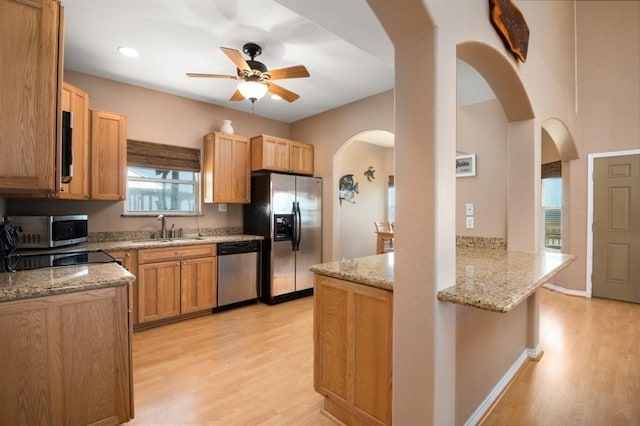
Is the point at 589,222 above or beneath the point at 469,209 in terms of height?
beneath

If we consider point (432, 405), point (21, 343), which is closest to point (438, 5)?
point (432, 405)

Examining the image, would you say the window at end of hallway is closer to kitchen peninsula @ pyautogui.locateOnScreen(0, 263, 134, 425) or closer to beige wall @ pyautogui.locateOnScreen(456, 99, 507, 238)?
beige wall @ pyautogui.locateOnScreen(456, 99, 507, 238)

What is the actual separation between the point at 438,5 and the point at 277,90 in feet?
6.63

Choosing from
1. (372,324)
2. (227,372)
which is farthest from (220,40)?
(227,372)

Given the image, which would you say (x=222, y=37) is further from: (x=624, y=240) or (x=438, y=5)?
(x=624, y=240)

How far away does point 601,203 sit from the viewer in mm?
4133

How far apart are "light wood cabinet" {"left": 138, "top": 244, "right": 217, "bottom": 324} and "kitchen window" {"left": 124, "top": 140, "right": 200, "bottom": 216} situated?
816mm

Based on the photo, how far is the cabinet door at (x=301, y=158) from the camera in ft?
15.0

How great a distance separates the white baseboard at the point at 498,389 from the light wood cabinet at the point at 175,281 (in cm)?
288

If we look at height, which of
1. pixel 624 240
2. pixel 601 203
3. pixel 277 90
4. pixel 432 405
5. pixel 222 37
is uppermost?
pixel 222 37

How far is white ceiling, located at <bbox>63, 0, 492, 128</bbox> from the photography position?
85.0 inches

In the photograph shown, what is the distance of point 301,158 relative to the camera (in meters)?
4.68

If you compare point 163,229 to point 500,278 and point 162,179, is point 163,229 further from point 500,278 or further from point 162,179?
point 500,278

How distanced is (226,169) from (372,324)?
10.4ft
